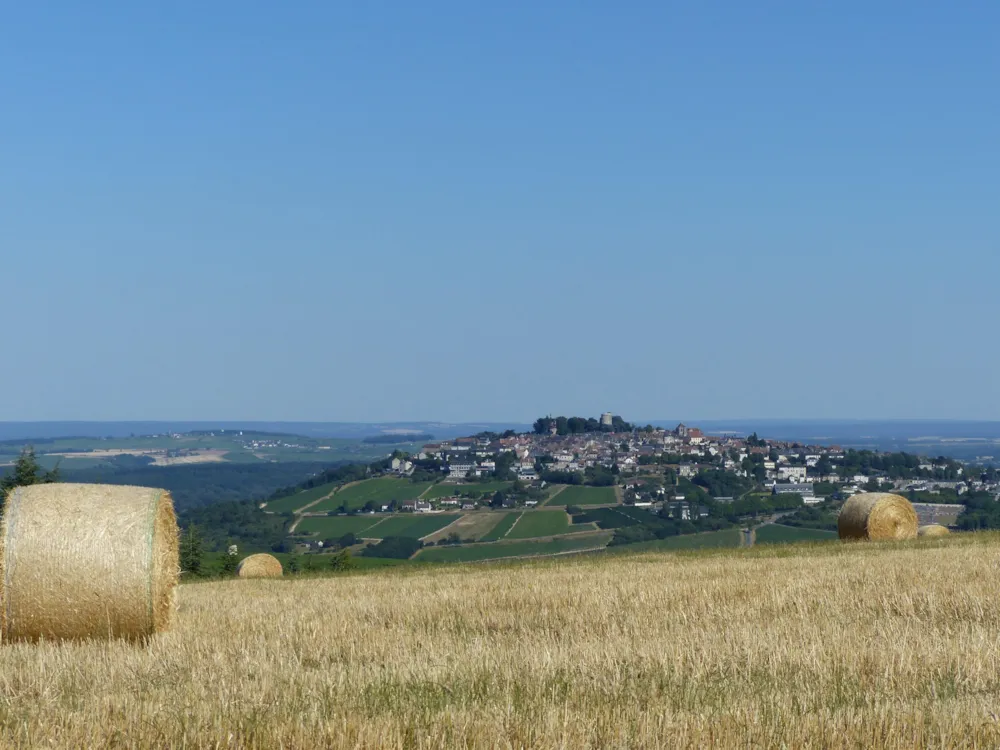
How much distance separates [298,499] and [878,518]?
8035 cm

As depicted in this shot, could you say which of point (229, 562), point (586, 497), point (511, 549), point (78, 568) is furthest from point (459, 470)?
point (78, 568)

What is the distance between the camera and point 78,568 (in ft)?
38.5

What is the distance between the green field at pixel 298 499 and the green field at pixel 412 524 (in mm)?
11986

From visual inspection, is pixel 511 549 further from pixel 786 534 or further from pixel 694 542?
pixel 786 534

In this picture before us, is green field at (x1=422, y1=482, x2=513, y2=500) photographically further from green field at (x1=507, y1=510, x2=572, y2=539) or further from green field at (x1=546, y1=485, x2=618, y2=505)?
green field at (x1=507, y1=510, x2=572, y2=539)

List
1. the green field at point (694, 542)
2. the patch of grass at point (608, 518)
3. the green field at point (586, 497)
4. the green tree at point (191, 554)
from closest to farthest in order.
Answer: the green tree at point (191, 554), the green field at point (694, 542), the patch of grass at point (608, 518), the green field at point (586, 497)

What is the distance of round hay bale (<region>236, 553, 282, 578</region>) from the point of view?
32688 millimetres

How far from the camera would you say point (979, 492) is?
226 feet

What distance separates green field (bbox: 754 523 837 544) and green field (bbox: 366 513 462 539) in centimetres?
2566

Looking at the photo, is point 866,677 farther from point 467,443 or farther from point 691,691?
point 467,443

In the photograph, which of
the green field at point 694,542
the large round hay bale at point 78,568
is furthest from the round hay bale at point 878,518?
the large round hay bale at point 78,568

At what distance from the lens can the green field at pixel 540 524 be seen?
7688 cm

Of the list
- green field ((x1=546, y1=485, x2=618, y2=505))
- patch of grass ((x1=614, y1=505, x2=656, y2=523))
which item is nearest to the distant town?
green field ((x1=546, y1=485, x2=618, y2=505))

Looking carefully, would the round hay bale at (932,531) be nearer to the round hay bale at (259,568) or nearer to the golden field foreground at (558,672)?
the golden field foreground at (558,672)
